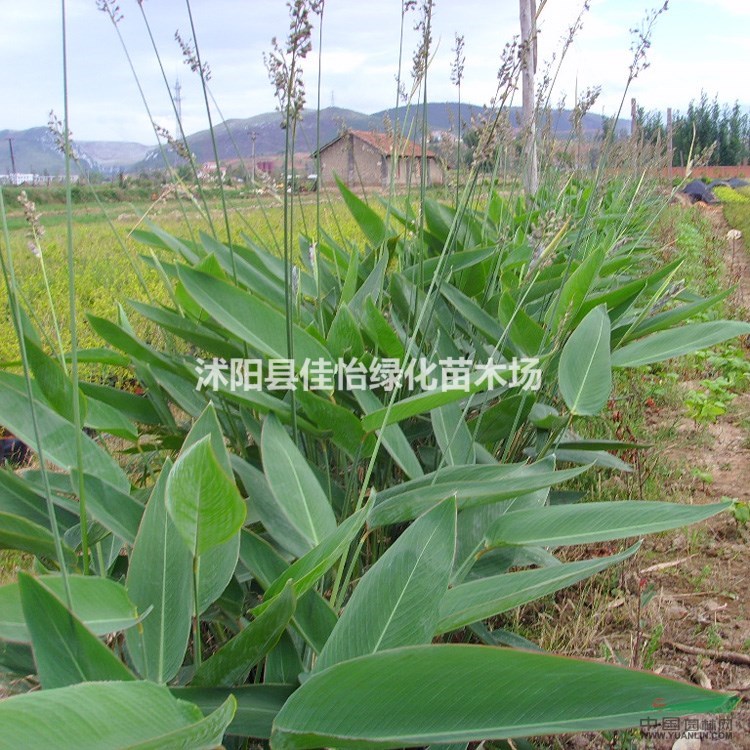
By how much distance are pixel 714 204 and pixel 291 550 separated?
14066mm

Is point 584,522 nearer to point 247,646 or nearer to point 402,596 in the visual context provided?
point 402,596

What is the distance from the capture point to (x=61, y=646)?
1.85ft

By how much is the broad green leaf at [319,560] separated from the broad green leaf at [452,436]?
1.26ft

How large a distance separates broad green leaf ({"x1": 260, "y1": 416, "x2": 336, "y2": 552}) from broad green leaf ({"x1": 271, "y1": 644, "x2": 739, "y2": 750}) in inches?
10.2

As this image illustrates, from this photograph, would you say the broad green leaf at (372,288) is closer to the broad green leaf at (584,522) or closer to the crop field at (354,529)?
the crop field at (354,529)

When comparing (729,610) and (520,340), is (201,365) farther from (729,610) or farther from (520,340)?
(729,610)

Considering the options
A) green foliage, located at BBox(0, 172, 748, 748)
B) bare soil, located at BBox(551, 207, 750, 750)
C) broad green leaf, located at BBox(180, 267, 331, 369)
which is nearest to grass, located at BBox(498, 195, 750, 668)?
bare soil, located at BBox(551, 207, 750, 750)

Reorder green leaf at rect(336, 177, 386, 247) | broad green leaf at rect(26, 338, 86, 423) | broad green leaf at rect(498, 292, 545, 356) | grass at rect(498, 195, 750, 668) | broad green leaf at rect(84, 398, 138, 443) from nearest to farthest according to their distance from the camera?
broad green leaf at rect(26, 338, 86, 423) < broad green leaf at rect(84, 398, 138, 443) < grass at rect(498, 195, 750, 668) < broad green leaf at rect(498, 292, 545, 356) < green leaf at rect(336, 177, 386, 247)

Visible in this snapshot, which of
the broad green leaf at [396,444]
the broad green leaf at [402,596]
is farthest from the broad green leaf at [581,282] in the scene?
the broad green leaf at [402,596]

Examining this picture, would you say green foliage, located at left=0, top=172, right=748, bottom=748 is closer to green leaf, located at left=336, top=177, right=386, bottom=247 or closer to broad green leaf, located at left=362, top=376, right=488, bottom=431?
broad green leaf, located at left=362, top=376, right=488, bottom=431

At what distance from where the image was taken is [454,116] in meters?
2.35

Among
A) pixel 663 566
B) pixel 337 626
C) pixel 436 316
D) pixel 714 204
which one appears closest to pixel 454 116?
pixel 436 316

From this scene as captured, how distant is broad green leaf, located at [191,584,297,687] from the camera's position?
615mm

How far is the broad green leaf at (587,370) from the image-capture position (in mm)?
1133
